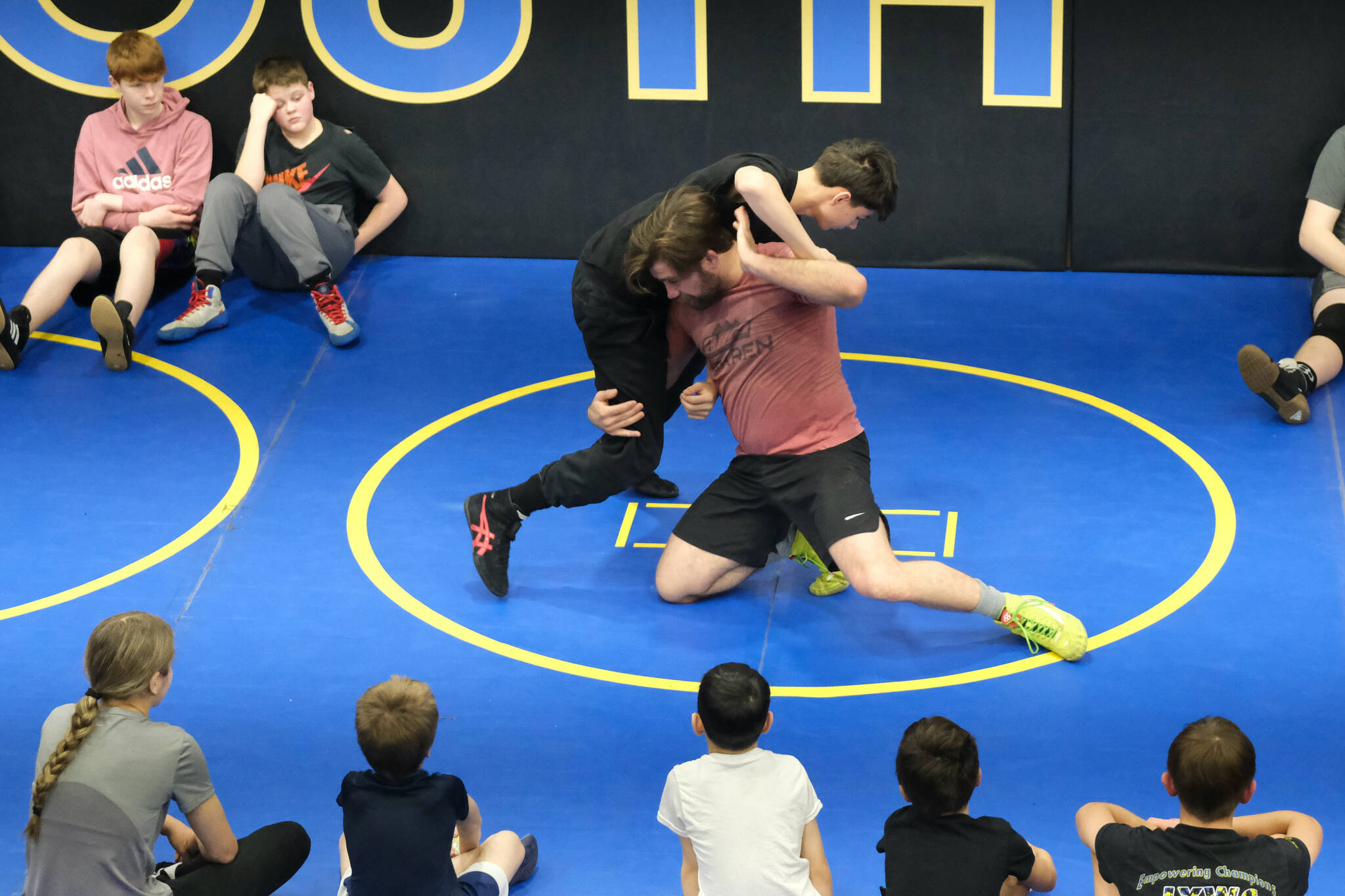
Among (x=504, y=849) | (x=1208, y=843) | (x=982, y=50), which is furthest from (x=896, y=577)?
(x=982, y=50)

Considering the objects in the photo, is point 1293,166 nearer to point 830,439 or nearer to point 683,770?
point 830,439

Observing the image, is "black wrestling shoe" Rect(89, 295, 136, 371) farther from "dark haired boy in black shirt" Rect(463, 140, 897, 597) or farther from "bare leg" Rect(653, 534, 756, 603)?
"bare leg" Rect(653, 534, 756, 603)

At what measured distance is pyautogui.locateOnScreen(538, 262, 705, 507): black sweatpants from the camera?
541 cm

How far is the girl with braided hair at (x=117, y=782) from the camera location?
3.66 meters

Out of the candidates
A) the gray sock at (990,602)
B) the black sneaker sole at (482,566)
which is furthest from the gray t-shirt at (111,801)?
the gray sock at (990,602)

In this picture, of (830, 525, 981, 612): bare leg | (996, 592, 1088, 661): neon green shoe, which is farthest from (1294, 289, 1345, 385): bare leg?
(830, 525, 981, 612): bare leg

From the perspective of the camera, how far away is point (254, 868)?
161 inches

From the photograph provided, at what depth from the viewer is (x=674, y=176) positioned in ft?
26.9

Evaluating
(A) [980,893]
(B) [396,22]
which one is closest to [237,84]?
(B) [396,22]

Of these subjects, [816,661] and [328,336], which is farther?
[328,336]

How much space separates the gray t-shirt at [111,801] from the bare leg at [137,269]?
404cm

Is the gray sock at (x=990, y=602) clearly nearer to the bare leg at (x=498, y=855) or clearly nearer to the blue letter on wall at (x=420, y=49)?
the bare leg at (x=498, y=855)

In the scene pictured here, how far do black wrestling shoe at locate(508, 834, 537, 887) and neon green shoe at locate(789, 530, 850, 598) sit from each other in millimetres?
1701

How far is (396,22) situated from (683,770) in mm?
5558
